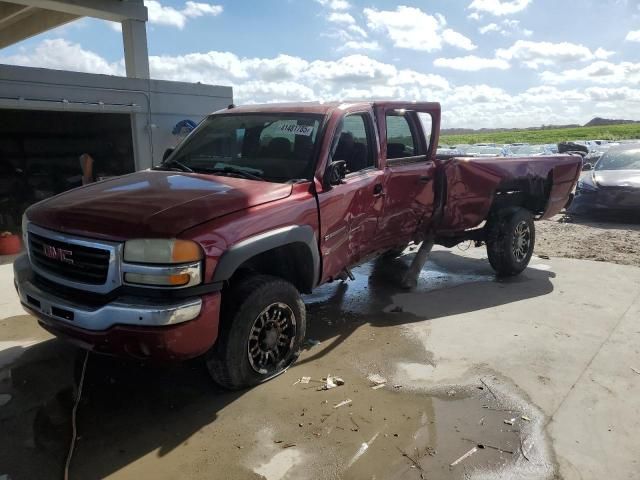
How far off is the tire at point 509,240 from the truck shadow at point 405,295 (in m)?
0.18

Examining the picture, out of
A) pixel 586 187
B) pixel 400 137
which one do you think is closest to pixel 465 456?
pixel 400 137

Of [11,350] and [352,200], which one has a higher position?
[352,200]

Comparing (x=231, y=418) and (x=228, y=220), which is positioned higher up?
(x=228, y=220)

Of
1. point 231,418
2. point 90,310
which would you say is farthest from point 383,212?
point 90,310

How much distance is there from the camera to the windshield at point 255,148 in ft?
13.1

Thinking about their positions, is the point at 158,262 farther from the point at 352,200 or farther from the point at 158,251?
the point at 352,200

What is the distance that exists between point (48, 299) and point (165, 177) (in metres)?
1.25

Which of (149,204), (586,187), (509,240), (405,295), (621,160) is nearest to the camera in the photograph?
(149,204)

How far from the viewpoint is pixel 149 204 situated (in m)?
3.25

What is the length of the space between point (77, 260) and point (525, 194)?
18.4 ft

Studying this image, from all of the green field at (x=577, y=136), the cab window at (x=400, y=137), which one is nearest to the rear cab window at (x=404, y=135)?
the cab window at (x=400, y=137)

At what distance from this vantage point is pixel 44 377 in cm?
377

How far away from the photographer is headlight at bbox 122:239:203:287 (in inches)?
116

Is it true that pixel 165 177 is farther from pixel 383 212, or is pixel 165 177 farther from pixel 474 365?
pixel 474 365
